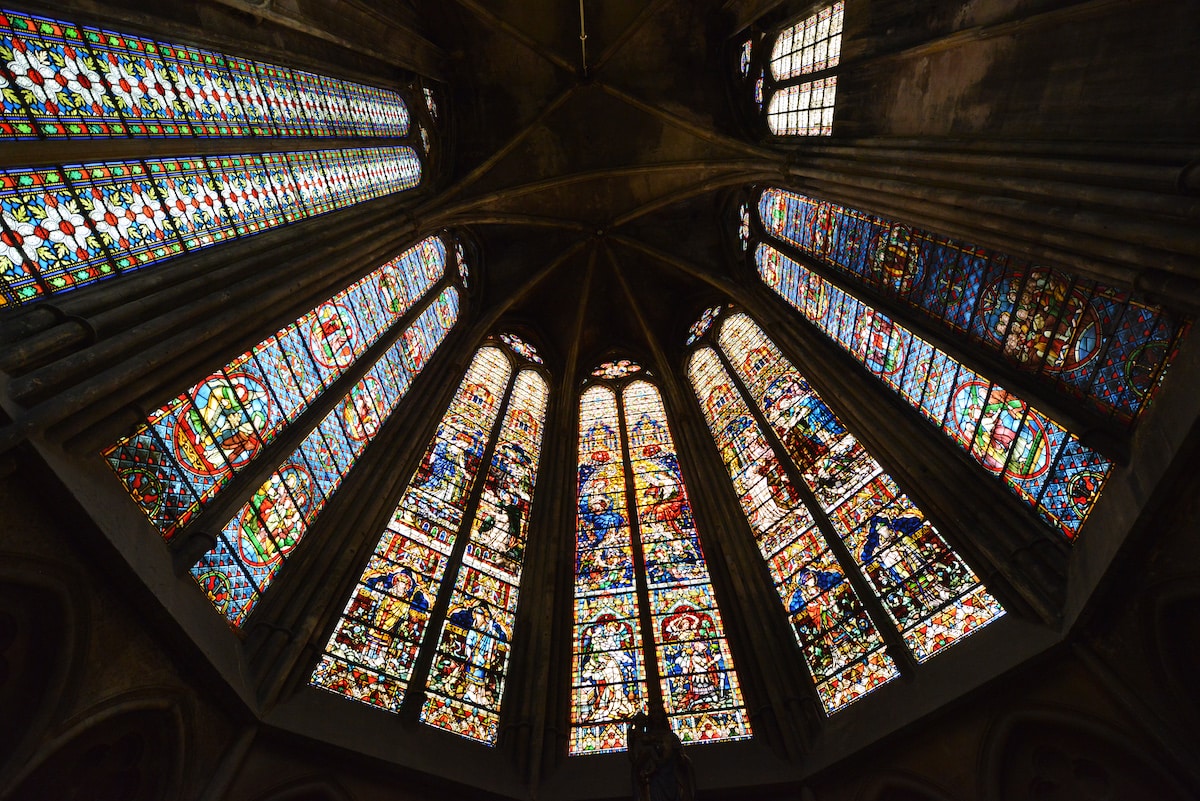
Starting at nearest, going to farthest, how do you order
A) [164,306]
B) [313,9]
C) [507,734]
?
1. [164,306]
2. [507,734]
3. [313,9]

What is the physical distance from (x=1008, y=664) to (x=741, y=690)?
3040 millimetres

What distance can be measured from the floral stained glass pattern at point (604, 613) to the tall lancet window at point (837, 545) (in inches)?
72.8

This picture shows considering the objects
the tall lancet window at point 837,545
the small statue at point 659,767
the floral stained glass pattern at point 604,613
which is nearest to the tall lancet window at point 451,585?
the floral stained glass pattern at point 604,613

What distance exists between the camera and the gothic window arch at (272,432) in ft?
20.8

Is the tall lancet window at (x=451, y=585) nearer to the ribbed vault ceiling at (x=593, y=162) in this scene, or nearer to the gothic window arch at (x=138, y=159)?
the ribbed vault ceiling at (x=593, y=162)

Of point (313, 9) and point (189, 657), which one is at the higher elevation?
point (313, 9)

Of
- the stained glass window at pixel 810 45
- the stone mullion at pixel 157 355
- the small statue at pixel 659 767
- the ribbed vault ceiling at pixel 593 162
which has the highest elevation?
the ribbed vault ceiling at pixel 593 162

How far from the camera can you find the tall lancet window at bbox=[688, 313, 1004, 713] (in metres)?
7.84

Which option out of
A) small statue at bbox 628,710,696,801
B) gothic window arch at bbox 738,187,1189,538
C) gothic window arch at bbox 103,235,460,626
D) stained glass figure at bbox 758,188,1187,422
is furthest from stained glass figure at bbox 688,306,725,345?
small statue at bbox 628,710,696,801

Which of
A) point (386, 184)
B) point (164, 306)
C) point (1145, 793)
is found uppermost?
point (386, 184)

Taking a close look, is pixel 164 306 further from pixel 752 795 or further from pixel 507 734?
pixel 752 795

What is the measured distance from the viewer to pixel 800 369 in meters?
11.0

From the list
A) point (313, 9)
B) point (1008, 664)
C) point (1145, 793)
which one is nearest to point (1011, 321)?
point (1008, 664)

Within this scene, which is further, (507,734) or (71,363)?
(507,734)
